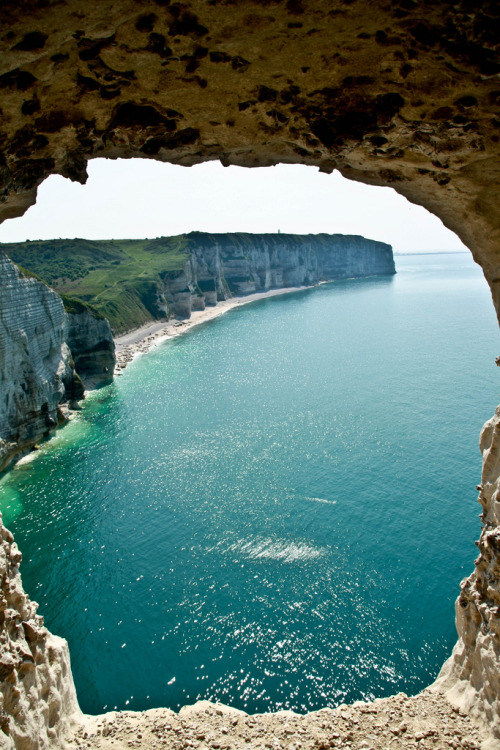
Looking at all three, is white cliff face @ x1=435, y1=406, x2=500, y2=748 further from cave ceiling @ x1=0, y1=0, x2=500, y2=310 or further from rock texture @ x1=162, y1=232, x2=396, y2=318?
rock texture @ x1=162, y1=232, x2=396, y2=318

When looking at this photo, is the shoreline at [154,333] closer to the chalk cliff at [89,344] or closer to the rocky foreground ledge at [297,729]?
the chalk cliff at [89,344]

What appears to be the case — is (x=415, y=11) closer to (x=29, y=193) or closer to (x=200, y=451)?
(x=29, y=193)

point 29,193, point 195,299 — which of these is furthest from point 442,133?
point 195,299

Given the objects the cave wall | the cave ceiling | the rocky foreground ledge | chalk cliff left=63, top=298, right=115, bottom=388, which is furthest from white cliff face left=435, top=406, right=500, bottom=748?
chalk cliff left=63, top=298, right=115, bottom=388

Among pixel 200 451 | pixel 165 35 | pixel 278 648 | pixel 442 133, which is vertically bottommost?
pixel 278 648

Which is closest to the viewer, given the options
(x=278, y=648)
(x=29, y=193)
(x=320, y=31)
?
(x=320, y=31)

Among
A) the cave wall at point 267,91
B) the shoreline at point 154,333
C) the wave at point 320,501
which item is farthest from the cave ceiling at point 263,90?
the shoreline at point 154,333
